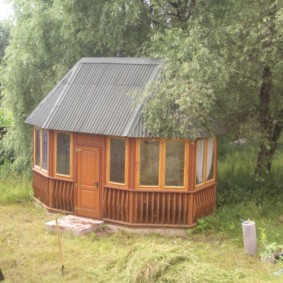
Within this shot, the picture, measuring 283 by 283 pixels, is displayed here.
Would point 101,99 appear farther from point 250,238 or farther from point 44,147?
point 250,238

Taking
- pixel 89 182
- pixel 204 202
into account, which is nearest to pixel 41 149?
pixel 89 182

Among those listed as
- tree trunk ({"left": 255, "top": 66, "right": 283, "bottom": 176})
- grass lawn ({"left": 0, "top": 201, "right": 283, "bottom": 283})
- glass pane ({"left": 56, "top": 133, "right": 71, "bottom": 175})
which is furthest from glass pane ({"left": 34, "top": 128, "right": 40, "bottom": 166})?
tree trunk ({"left": 255, "top": 66, "right": 283, "bottom": 176})

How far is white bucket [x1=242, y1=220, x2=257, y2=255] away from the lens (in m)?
10.9

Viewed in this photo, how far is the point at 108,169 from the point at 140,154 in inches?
40.2

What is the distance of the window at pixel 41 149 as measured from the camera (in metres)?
13.8

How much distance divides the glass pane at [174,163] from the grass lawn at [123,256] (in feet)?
4.54

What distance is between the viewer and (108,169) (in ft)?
41.4

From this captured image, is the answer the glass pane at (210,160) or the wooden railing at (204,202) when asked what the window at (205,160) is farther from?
the wooden railing at (204,202)

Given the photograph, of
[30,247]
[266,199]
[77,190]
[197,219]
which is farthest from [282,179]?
[30,247]

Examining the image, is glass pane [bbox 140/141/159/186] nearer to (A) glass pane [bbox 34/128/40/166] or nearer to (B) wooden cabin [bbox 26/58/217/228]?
(B) wooden cabin [bbox 26/58/217/228]

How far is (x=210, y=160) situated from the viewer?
43.5ft

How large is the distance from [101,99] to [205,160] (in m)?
3.19

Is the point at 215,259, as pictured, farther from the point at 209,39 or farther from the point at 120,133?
the point at 209,39

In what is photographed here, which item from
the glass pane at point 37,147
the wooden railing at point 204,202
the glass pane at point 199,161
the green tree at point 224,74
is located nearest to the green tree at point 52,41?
the green tree at point 224,74
